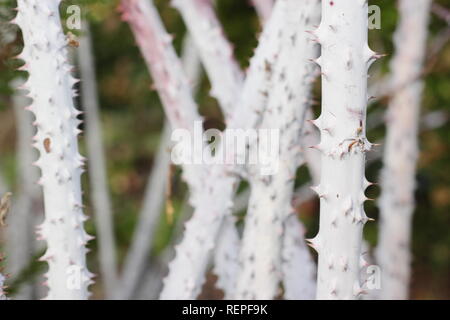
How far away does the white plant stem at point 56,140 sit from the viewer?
3.39 ft

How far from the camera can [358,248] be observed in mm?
1010

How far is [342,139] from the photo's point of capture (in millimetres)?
946

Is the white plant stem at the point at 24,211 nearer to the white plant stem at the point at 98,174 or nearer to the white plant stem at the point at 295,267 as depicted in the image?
the white plant stem at the point at 98,174

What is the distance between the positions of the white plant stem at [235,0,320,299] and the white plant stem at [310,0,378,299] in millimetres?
243

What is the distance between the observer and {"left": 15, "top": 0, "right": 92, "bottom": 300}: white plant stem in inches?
40.7

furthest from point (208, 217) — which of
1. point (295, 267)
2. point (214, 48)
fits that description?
point (214, 48)

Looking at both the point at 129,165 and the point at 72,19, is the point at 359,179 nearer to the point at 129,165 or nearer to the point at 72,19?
the point at 72,19

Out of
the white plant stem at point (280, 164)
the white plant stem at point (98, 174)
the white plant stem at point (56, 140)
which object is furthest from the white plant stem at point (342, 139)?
the white plant stem at point (98, 174)

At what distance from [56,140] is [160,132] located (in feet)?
10.1

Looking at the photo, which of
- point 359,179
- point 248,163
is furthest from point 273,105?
point 359,179

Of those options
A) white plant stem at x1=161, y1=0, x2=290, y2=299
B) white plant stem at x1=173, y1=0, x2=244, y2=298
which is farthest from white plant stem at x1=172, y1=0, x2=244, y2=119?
white plant stem at x1=161, y1=0, x2=290, y2=299

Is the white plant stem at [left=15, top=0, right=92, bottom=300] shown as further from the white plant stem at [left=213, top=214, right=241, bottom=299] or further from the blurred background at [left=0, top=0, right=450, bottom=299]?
the blurred background at [left=0, top=0, right=450, bottom=299]

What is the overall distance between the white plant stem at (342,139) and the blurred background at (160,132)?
97 cm

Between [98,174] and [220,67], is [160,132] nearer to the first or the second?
[98,174]
